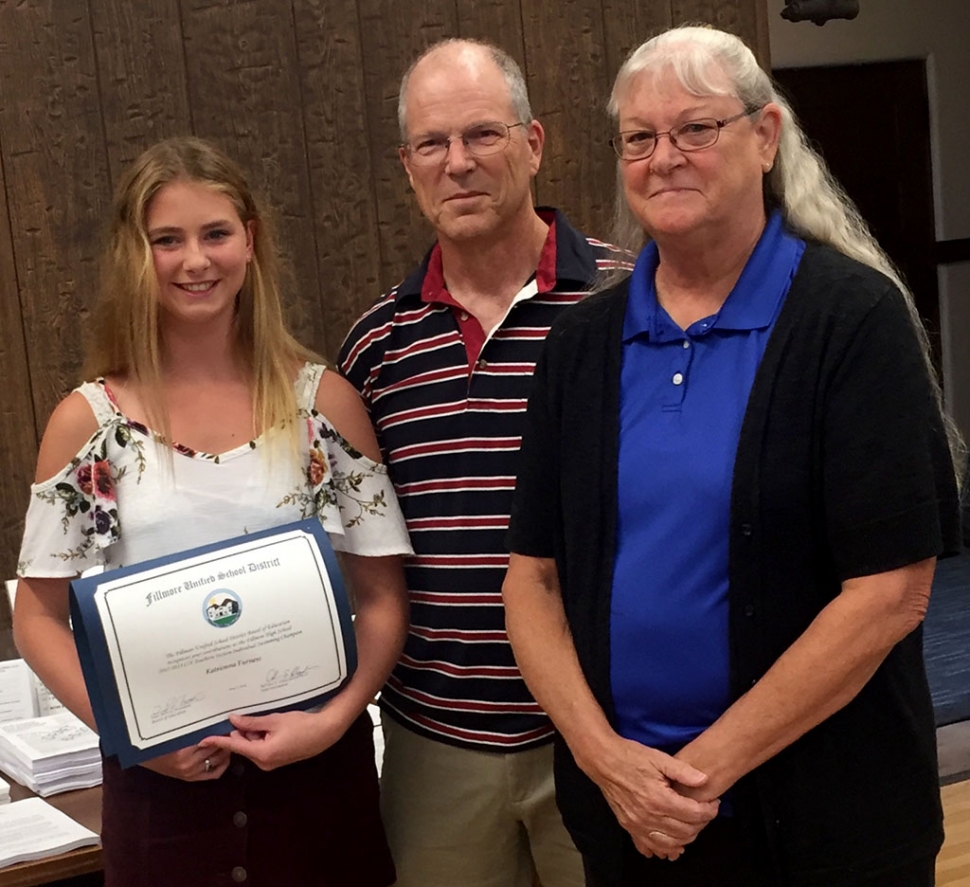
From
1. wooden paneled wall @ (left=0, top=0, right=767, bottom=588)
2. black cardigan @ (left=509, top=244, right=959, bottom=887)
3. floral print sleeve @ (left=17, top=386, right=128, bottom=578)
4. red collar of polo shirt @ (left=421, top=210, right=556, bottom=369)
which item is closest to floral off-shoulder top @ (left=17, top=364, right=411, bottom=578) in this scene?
floral print sleeve @ (left=17, top=386, right=128, bottom=578)

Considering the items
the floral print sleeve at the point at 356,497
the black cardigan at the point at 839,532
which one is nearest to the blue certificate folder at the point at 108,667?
the floral print sleeve at the point at 356,497

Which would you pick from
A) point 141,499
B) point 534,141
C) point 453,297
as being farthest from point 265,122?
point 141,499

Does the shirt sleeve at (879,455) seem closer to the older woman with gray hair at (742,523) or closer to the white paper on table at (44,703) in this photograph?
the older woman with gray hair at (742,523)

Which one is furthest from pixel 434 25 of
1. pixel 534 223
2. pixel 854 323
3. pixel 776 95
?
pixel 854 323

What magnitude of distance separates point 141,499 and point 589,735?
65cm

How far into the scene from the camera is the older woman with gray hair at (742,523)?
4.42 feet

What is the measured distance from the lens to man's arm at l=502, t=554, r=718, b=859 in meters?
1.39

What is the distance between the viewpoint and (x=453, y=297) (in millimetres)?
1921

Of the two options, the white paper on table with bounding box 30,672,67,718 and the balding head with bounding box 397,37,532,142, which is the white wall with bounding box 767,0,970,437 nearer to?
the balding head with bounding box 397,37,532,142

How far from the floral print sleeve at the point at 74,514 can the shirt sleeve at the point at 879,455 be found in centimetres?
89

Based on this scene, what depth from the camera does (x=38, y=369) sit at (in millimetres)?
3102

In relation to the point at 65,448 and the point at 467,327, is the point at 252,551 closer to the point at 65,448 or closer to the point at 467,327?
the point at 65,448

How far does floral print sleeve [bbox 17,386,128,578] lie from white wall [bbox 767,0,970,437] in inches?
210

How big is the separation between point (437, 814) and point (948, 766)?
256cm
